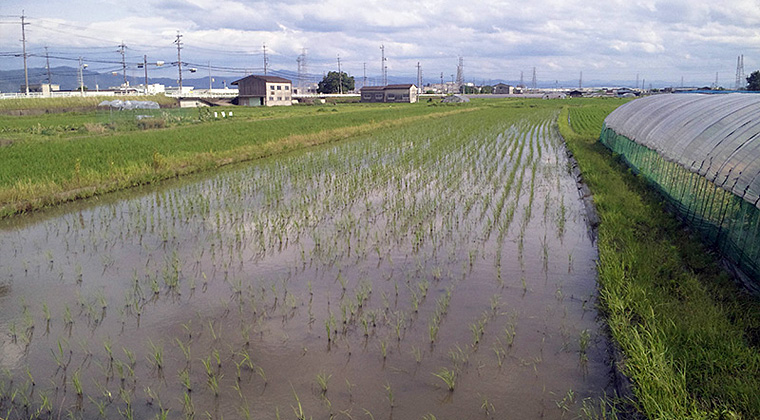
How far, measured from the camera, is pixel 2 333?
14.5ft

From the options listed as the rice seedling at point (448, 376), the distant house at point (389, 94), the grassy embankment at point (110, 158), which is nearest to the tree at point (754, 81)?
the distant house at point (389, 94)

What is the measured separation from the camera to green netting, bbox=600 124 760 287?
4.88m

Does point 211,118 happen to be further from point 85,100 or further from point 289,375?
point 289,375

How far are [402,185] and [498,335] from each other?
631cm

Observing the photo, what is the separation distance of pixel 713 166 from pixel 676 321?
3169 millimetres

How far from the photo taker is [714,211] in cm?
598

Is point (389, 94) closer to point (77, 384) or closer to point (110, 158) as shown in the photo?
point (110, 158)

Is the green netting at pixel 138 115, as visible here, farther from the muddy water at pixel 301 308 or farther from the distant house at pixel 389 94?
the distant house at pixel 389 94

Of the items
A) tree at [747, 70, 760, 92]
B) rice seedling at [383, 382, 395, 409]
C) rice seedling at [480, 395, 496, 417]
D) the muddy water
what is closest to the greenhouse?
the muddy water

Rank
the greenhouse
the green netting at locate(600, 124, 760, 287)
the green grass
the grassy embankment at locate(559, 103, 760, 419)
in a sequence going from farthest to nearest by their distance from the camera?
the green grass
the greenhouse
the green netting at locate(600, 124, 760, 287)
the grassy embankment at locate(559, 103, 760, 419)

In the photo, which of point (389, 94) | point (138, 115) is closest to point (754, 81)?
point (389, 94)

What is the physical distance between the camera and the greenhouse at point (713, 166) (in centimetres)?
510

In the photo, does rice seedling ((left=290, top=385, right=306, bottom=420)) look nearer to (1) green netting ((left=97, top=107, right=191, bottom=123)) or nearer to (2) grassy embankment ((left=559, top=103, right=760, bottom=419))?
(2) grassy embankment ((left=559, top=103, right=760, bottom=419))

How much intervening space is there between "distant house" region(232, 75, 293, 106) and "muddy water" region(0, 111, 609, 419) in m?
44.1
